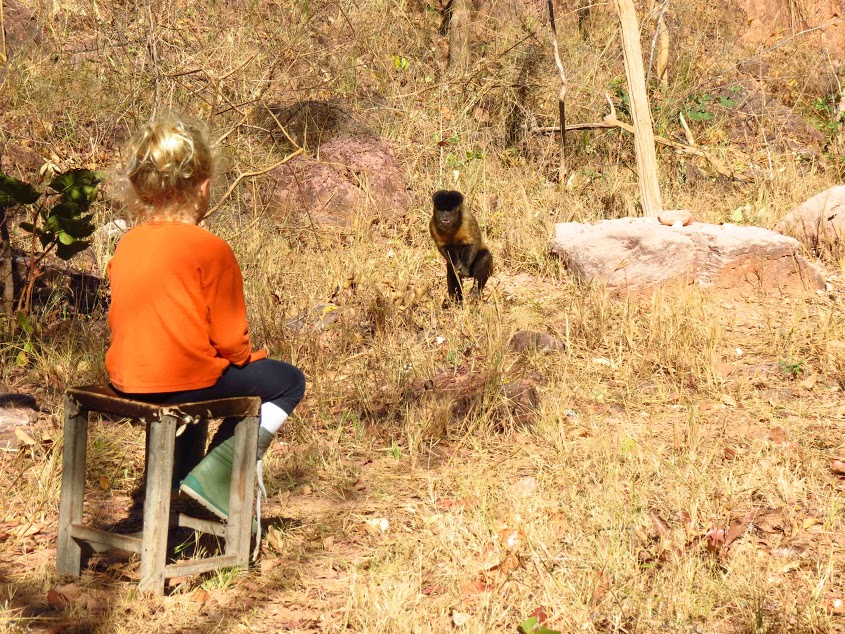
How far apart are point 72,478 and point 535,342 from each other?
11.5 feet

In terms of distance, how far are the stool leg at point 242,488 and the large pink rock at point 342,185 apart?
5787mm

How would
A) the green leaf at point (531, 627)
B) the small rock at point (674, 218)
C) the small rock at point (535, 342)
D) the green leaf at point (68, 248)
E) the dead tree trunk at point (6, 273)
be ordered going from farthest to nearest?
1. the small rock at point (674, 218)
2. the small rock at point (535, 342)
3. the dead tree trunk at point (6, 273)
4. the green leaf at point (68, 248)
5. the green leaf at point (531, 627)

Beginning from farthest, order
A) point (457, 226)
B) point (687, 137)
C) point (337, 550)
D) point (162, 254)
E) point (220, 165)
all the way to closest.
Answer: point (687, 137) < point (457, 226) < point (337, 550) < point (220, 165) < point (162, 254)

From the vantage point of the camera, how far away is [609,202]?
946 cm

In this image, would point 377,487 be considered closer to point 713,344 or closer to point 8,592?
point 8,592

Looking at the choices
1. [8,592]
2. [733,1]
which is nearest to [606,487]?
[8,592]

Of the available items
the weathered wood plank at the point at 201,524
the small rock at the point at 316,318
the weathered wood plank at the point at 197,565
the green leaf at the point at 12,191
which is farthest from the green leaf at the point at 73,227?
the weathered wood plank at the point at 197,565

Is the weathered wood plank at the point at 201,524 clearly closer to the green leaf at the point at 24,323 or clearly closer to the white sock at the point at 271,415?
the white sock at the point at 271,415

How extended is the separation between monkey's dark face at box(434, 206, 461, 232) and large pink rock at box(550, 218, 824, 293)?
3.88 ft

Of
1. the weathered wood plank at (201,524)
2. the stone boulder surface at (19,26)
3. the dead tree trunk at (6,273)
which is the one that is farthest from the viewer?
the stone boulder surface at (19,26)

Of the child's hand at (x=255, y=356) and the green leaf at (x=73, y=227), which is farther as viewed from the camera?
the green leaf at (x=73, y=227)

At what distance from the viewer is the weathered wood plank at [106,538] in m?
3.42

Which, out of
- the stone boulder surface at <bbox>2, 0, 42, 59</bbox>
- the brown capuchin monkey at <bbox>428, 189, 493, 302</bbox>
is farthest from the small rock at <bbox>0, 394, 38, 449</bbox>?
the stone boulder surface at <bbox>2, 0, 42, 59</bbox>

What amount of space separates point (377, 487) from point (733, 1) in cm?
1228
